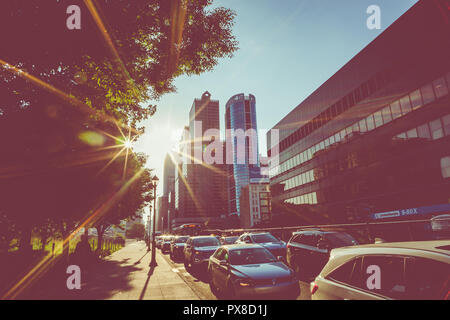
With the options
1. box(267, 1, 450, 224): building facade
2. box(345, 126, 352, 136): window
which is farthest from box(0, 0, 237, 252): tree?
box(345, 126, 352, 136): window

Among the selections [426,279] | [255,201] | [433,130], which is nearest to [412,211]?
[433,130]

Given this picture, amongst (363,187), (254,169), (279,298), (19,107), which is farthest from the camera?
(254,169)

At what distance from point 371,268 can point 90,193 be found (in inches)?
526

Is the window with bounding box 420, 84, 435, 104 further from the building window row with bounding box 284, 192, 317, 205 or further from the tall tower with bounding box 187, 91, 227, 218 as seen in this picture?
the tall tower with bounding box 187, 91, 227, 218

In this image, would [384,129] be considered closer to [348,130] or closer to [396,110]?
[396,110]

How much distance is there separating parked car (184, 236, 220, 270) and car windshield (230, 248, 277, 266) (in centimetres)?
532

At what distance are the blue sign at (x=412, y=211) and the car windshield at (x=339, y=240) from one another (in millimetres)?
20758

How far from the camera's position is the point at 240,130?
586 feet

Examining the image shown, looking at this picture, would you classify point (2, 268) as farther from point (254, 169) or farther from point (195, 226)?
point (254, 169)

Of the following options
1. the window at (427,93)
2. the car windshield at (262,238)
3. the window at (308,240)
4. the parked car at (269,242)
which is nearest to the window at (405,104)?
the window at (427,93)

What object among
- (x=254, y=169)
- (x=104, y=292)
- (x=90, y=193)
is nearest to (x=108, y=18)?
(x=104, y=292)

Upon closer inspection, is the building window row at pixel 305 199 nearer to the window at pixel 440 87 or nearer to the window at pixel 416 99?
the window at pixel 416 99

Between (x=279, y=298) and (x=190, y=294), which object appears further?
(x=190, y=294)

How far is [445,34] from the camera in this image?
24.4 meters
